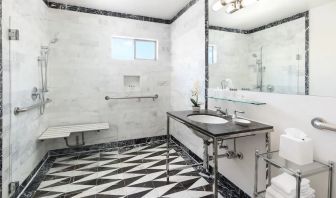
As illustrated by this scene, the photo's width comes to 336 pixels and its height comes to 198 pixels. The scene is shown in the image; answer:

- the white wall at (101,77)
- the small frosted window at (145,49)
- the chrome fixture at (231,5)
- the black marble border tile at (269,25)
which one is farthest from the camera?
the small frosted window at (145,49)

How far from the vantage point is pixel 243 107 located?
6.44 feet

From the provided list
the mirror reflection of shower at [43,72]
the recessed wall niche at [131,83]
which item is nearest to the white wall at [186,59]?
the recessed wall niche at [131,83]

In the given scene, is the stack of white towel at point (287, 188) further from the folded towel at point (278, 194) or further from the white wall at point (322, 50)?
the white wall at point (322, 50)

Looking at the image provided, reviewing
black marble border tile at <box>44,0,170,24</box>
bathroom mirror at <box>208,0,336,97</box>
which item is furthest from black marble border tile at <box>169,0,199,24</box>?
bathroom mirror at <box>208,0,336,97</box>

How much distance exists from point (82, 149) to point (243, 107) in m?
2.84

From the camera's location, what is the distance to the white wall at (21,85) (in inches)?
67.4

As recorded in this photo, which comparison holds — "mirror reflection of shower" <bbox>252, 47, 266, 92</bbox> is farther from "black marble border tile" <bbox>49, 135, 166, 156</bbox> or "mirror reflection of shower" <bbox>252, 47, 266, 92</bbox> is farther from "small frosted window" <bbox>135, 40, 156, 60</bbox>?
"black marble border tile" <bbox>49, 135, 166, 156</bbox>

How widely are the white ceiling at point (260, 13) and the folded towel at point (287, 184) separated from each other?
122 centimetres

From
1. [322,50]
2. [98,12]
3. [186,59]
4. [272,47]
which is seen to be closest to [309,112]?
[322,50]

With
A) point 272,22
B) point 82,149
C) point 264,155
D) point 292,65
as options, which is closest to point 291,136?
point 264,155

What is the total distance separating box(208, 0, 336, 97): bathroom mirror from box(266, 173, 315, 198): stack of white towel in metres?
0.62

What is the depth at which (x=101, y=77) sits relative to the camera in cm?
337

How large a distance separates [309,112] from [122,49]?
316cm

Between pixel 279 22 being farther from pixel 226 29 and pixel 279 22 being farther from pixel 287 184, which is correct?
pixel 287 184
